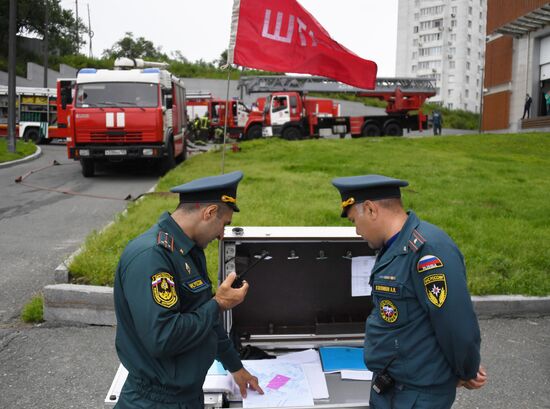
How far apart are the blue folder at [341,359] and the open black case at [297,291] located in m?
0.04

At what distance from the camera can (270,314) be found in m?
3.15

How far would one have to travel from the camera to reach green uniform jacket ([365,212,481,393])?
2041mm

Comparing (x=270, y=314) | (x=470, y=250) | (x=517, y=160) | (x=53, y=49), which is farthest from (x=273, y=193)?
(x=53, y=49)

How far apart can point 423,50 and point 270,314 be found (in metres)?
95.6

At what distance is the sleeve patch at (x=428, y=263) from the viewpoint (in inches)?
80.6

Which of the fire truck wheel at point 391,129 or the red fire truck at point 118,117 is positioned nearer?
the red fire truck at point 118,117

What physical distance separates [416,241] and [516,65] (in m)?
38.9

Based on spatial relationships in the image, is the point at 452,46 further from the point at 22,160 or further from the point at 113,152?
the point at 113,152

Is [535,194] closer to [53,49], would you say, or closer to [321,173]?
[321,173]

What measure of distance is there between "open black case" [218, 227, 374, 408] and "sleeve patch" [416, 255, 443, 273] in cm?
83

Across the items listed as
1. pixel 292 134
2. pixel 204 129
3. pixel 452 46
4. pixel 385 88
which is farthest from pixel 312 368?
pixel 452 46

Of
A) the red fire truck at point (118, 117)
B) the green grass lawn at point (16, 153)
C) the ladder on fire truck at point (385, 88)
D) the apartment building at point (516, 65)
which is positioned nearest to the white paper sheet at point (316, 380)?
the red fire truck at point (118, 117)

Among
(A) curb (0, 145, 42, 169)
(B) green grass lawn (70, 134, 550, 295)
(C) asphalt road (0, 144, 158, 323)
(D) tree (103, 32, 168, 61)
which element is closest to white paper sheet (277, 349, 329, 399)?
(B) green grass lawn (70, 134, 550, 295)

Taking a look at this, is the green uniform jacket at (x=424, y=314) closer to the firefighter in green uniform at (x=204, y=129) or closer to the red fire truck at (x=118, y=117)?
the red fire truck at (x=118, y=117)
